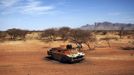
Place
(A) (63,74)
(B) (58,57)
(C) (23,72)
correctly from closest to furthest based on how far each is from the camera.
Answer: (A) (63,74)
(C) (23,72)
(B) (58,57)

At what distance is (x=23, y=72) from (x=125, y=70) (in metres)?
7.94

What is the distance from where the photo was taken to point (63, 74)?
16.9 m

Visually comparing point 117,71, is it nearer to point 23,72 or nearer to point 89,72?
point 89,72

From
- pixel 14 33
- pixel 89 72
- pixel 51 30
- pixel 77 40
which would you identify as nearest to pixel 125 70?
pixel 89 72

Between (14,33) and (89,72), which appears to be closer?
(89,72)

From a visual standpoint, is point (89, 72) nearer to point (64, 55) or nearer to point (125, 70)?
point (125, 70)

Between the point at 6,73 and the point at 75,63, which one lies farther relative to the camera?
the point at 75,63

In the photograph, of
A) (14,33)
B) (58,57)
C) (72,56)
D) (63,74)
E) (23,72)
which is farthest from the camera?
(14,33)

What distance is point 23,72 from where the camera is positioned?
17984 mm

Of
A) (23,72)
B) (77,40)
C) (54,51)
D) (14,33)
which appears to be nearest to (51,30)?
(14,33)

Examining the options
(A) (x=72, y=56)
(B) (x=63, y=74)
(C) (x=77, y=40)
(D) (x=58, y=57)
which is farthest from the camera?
(C) (x=77, y=40)

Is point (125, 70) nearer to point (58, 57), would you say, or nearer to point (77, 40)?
point (58, 57)

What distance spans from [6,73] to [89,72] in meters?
6.46

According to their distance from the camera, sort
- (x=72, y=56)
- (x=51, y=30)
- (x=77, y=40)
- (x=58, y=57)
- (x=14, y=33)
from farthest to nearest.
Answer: (x=14, y=33)
(x=51, y=30)
(x=77, y=40)
(x=58, y=57)
(x=72, y=56)
